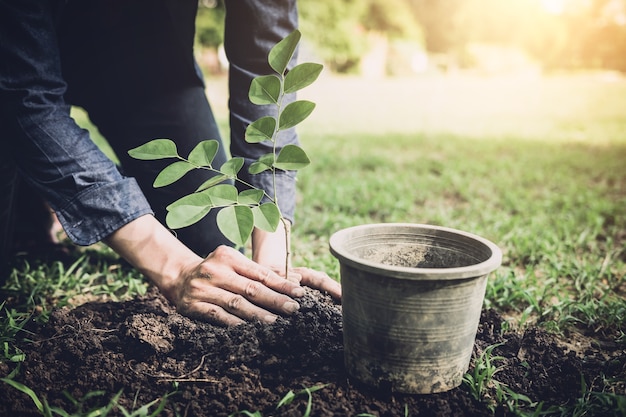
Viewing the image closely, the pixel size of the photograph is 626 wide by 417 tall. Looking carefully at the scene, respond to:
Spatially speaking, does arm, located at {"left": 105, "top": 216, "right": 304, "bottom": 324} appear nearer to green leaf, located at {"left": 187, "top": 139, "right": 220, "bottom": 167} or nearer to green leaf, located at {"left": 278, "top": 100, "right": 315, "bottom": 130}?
green leaf, located at {"left": 187, "top": 139, "right": 220, "bottom": 167}

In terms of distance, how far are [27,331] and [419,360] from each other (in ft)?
3.75

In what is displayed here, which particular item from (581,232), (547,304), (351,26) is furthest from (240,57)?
(351,26)

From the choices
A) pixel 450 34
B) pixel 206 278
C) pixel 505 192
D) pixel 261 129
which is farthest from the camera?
pixel 450 34

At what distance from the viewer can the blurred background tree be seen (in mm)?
19062

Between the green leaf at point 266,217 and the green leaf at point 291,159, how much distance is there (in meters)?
0.11

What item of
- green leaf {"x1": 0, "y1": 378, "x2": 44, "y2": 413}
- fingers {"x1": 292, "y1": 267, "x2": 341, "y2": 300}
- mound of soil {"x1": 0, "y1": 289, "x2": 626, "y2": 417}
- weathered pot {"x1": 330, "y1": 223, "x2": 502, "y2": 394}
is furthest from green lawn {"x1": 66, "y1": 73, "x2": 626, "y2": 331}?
green leaf {"x1": 0, "y1": 378, "x2": 44, "y2": 413}

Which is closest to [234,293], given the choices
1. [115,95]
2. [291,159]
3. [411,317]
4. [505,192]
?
[291,159]

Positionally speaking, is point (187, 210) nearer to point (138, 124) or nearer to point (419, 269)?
point (419, 269)

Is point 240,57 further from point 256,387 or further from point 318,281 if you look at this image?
point 256,387

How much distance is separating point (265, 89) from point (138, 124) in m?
1.20

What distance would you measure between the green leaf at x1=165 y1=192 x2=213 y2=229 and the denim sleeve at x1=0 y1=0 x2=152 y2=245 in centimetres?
41

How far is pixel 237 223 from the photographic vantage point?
1228 mm

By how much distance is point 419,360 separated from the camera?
124 centimetres

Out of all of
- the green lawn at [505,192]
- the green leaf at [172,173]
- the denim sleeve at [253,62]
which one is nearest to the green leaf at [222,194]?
the green leaf at [172,173]
